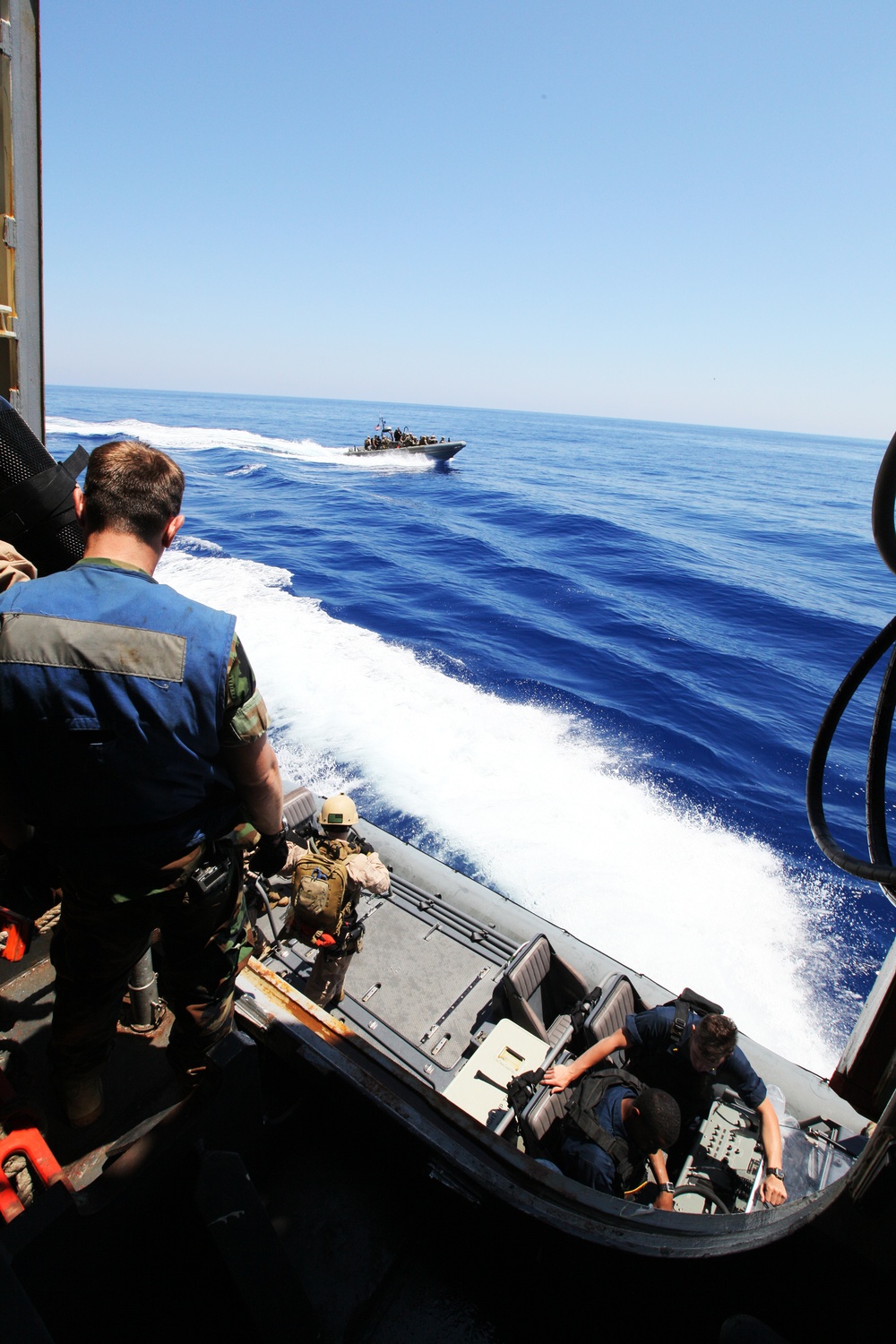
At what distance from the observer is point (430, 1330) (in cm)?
166

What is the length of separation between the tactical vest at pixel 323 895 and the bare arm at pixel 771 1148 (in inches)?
91.1

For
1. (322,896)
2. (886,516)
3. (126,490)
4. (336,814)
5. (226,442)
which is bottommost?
(322,896)

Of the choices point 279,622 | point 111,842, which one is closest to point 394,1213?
point 111,842

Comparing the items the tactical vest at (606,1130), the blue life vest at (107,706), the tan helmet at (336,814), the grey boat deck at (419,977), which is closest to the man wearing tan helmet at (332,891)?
the tan helmet at (336,814)

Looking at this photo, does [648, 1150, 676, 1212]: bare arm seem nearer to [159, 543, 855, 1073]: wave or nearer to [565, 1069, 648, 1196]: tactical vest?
[565, 1069, 648, 1196]: tactical vest

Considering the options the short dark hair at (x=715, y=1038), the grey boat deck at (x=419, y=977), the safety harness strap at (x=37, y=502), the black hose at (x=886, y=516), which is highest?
the black hose at (x=886, y=516)

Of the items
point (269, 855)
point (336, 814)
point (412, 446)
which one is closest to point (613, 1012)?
point (336, 814)

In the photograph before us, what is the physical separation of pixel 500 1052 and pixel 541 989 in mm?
784

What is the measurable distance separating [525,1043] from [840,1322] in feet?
8.42

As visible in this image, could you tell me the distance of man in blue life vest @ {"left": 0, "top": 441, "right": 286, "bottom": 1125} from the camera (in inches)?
53.9

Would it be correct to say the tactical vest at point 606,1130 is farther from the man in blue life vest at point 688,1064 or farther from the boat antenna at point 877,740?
the boat antenna at point 877,740

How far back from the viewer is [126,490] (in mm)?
1494

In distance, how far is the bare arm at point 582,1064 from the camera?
126 inches

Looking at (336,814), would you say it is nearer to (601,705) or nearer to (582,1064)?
(582,1064)
